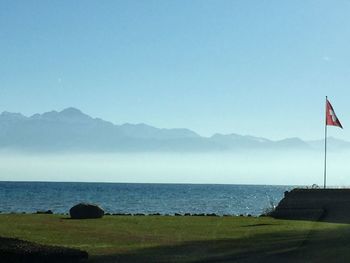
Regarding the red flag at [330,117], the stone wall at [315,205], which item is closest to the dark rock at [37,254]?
the stone wall at [315,205]

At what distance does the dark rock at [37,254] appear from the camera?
1762 cm

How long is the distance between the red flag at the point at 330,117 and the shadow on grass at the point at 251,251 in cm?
2798

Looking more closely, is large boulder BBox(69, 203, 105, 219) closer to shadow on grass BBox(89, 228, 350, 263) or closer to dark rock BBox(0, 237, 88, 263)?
shadow on grass BBox(89, 228, 350, 263)

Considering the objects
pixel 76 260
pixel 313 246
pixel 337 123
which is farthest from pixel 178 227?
pixel 337 123

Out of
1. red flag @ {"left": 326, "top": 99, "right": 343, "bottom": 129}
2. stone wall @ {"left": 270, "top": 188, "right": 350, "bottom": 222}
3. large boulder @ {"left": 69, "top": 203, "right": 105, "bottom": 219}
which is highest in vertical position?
red flag @ {"left": 326, "top": 99, "right": 343, "bottom": 129}

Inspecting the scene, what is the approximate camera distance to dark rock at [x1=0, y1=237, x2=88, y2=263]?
1762cm

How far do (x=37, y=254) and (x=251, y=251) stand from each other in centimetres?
660

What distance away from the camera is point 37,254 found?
1778 cm

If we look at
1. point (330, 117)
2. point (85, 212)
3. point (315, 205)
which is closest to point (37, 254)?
point (85, 212)

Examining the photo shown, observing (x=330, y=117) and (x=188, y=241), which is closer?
(x=188, y=241)

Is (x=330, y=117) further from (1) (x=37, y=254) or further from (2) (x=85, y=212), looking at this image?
(1) (x=37, y=254)

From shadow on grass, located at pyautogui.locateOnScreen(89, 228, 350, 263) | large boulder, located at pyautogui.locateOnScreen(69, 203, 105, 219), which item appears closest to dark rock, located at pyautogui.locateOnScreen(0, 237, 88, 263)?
shadow on grass, located at pyautogui.locateOnScreen(89, 228, 350, 263)

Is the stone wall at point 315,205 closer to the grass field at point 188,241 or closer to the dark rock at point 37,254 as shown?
the grass field at point 188,241

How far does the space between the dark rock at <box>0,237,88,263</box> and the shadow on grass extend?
0.53 metres
